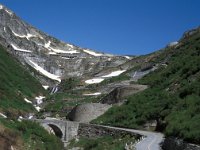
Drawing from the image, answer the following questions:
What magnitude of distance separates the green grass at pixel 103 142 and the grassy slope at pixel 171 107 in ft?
7.76

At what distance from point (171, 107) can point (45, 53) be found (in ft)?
377

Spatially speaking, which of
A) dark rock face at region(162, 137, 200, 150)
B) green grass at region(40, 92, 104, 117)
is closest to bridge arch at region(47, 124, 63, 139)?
green grass at region(40, 92, 104, 117)

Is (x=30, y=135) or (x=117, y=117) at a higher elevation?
(x=117, y=117)

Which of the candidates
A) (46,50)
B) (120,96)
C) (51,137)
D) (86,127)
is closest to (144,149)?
(51,137)

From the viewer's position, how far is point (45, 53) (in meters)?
142

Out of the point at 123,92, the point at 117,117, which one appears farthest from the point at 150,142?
the point at 123,92

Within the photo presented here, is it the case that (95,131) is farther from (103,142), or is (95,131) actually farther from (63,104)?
(63,104)

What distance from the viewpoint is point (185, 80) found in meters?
34.6

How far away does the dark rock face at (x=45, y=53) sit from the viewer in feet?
426

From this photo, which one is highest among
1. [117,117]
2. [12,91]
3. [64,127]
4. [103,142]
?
[12,91]

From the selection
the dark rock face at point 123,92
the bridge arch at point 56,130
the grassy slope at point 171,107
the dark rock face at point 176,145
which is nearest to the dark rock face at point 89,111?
the grassy slope at point 171,107

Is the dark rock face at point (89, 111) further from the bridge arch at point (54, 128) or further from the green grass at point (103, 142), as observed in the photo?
the green grass at point (103, 142)

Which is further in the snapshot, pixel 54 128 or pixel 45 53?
pixel 45 53

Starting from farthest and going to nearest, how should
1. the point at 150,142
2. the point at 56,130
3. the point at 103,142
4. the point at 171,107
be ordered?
the point at 56,130 → the point at 103,142 → the point at 171,107 → the point at 150,142
